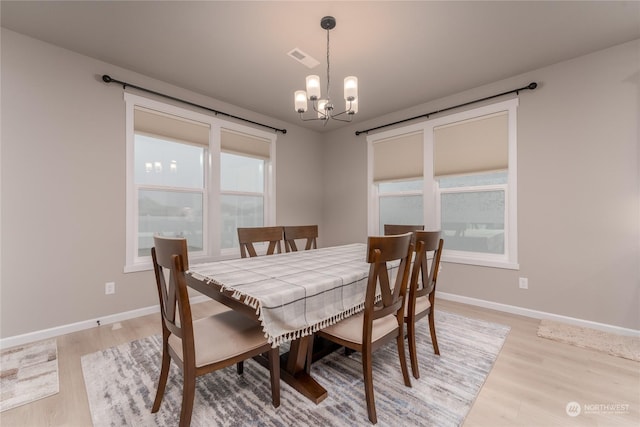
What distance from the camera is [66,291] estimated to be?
96.8 inches

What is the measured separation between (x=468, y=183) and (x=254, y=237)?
2644 millimetres

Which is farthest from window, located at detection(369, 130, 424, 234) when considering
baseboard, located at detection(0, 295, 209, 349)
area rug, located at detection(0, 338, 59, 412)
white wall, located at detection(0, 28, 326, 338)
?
area rug, located at detection(0, 338, 59, 412)

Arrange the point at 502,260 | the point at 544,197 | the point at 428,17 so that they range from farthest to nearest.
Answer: the point at 502,260, the point at 544,197, the point at 428,17

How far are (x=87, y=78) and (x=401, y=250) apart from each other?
10.6 ft

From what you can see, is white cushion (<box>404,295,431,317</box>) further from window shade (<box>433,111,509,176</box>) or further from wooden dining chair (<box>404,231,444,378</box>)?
window shade (<box>433,111,509,176</box>)

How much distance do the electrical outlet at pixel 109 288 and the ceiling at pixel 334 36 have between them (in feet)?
6.81

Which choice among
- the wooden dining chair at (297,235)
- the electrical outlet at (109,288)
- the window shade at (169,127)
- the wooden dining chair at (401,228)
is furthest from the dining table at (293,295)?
the window shade at (169,127)

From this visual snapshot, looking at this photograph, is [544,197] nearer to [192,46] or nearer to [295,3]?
[295,3]

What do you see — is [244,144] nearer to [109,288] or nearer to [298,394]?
[109,288]

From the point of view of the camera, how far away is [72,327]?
97.0 inches

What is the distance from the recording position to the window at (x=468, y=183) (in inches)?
118

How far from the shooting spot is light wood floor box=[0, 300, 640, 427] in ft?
4.72

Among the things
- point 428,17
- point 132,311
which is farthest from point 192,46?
point 132,311

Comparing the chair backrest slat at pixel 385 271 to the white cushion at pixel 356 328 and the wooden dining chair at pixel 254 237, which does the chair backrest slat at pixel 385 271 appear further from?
the wooden dining chair at pixel 254 237
